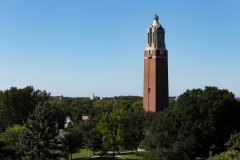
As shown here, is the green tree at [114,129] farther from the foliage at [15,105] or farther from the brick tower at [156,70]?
the brick tower at [156,70]

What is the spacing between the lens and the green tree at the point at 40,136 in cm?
3841

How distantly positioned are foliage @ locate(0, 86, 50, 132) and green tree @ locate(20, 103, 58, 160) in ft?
89.6

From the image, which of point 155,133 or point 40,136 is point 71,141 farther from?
point 155,133

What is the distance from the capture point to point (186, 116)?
43.4m

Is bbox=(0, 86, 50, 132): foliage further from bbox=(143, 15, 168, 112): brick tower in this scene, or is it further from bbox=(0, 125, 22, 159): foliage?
bbox=(0, 125, 22, 159): foliage

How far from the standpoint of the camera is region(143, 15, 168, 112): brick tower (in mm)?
75125

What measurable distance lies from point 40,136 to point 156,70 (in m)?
39.5

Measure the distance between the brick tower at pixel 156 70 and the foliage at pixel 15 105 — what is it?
64.6 feet

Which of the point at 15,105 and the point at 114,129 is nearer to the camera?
the point at 114,129

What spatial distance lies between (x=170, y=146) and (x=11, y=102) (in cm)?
3889

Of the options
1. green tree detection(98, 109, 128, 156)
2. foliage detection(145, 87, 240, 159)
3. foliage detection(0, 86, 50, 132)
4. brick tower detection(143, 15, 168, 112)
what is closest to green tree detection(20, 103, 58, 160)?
foliage detection(145, 87, 240, 159)

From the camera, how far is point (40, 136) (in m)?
38.8

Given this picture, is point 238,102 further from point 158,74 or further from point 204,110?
point 158,74

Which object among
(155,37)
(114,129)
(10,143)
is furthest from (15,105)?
(155,37)
